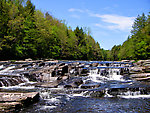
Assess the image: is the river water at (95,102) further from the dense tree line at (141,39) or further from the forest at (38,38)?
the dense tree line at (141,39)

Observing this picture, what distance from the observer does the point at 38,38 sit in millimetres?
45375

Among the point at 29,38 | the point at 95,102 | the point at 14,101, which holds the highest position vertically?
the point at 29,38

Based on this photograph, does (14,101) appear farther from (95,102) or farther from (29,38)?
(29,38)

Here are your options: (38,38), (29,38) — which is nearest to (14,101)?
(29,38)

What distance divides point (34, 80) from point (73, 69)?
662 centimetres

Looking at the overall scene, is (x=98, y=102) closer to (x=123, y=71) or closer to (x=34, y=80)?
(x=34, y=80)

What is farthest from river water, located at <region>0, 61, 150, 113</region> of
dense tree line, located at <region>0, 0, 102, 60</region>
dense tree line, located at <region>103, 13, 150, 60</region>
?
dense tree line, located at <region>103, 13, 150, 60</region>

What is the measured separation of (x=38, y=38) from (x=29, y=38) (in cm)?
351

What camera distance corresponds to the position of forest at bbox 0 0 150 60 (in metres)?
35.8

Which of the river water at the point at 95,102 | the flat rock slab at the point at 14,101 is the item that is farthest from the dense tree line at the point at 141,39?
the flat rock slab at the point at 14,101

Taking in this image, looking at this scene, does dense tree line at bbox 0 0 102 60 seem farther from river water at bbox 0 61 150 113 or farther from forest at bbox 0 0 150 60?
river water at bbox 0 61 150 113

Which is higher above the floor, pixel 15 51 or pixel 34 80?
pixel 15 51

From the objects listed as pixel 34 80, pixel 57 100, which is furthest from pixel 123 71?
pixel 57 100

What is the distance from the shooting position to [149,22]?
4725cm
